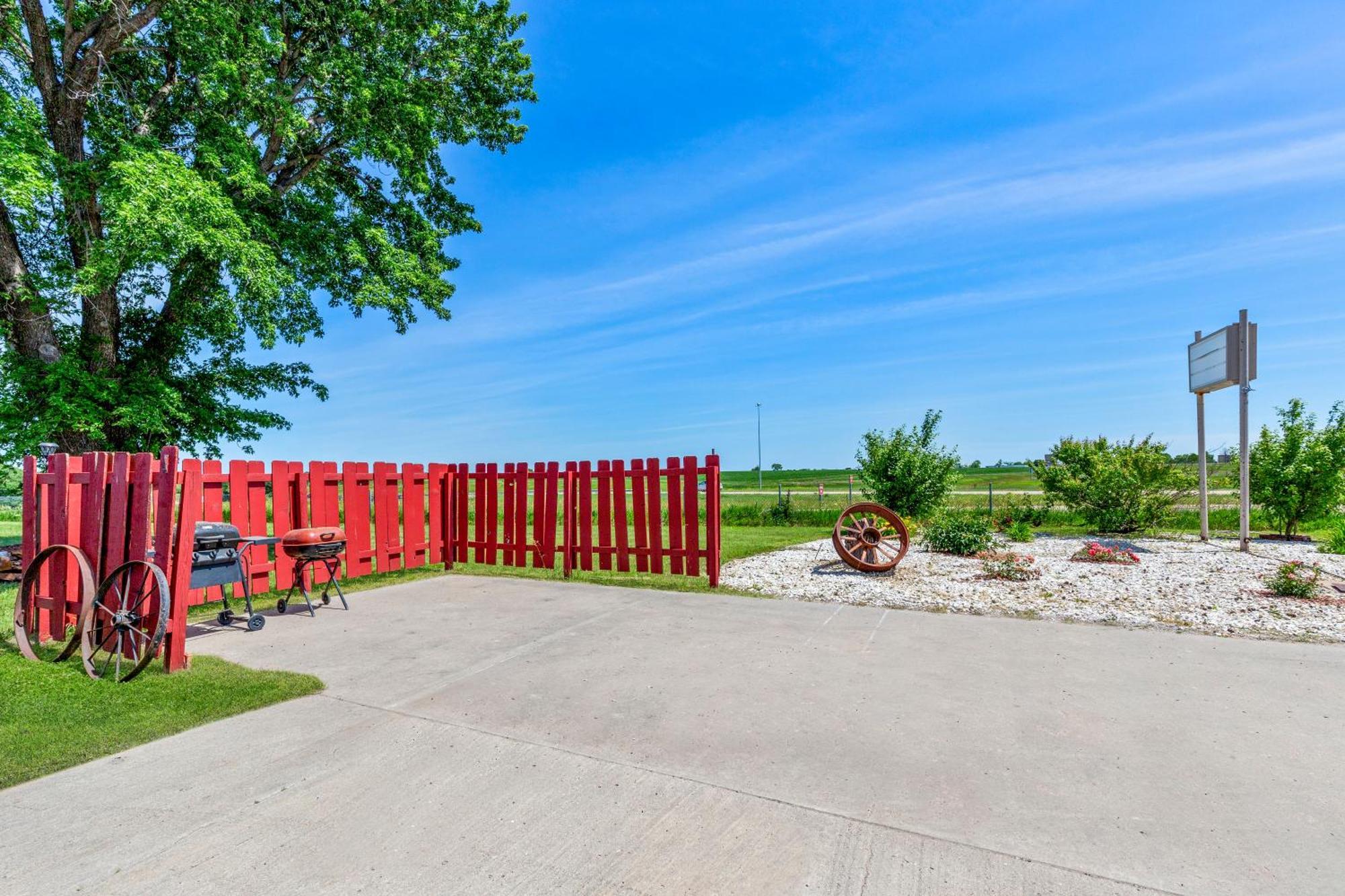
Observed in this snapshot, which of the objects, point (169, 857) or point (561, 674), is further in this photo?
point (561, 674)

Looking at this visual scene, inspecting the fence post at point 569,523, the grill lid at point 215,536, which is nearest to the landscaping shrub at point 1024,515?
the fence post at point 569,523

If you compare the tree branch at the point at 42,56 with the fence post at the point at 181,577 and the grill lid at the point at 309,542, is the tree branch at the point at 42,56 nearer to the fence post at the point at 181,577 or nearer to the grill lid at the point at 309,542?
the grill lid at the point at 309,542

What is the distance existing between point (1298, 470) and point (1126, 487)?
8.53ft

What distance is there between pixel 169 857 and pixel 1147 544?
13.3 metres

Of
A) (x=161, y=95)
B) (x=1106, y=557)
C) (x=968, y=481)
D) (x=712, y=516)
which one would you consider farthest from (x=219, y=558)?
(x=968, y=481)

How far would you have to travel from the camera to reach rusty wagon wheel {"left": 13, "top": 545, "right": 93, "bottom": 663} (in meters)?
4.71

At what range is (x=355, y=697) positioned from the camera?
4008mm

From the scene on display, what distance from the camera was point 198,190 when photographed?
926cm

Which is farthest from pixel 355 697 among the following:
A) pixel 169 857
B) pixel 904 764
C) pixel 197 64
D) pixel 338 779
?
pixel 197 64

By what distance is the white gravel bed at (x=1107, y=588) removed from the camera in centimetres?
586

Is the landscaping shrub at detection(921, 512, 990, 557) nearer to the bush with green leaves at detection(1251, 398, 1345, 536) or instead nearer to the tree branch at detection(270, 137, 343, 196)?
the bush with green leaves at detection(1251, 398, 1345, 536)

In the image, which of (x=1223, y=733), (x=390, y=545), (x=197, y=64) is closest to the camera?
(x=1223, y=733)

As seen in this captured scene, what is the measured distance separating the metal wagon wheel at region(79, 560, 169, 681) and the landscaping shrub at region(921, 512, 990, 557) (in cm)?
987

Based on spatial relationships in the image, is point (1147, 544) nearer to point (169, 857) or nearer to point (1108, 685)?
point (1108, 685)
